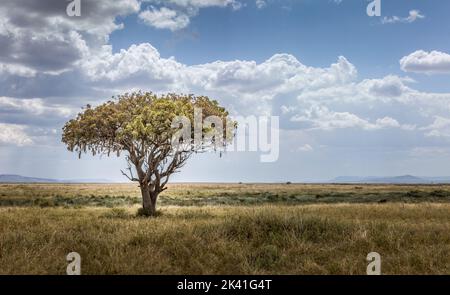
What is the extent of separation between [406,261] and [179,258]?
5753mm

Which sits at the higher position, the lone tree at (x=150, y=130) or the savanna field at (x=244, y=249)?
the lone tree at (x=150, y=130)

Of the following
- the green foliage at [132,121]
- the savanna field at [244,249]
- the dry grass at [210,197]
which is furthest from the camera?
the dry grass at [210,197]

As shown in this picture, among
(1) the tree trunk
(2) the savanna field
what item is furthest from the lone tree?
(2) the savanna field

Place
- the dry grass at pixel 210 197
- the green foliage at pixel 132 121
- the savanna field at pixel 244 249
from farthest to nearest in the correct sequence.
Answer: the dry grass at pixel 210 197 → the green foliage at pixel 132 121 → the savanna field at pixel 244 249

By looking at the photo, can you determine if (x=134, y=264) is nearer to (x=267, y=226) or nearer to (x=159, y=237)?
(x=159, y=237)

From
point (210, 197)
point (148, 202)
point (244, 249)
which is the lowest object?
point (210, 197)

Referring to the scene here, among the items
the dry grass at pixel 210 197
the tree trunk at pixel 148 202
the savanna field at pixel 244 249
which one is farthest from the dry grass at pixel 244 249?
the dry grass at pixel 210 197

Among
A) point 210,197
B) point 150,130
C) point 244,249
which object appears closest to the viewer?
point 244,249

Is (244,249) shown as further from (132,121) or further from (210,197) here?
(210,197)

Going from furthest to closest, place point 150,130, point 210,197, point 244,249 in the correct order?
point 210,197 < point 150,130 < point 244,249

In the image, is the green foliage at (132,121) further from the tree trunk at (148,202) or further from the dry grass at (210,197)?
the dry grass at (210,197)

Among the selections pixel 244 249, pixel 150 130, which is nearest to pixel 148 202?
pixel 150 130

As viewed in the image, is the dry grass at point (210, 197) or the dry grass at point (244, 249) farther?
the dry grass at point (210, 197)

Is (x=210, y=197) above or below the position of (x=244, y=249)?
below
